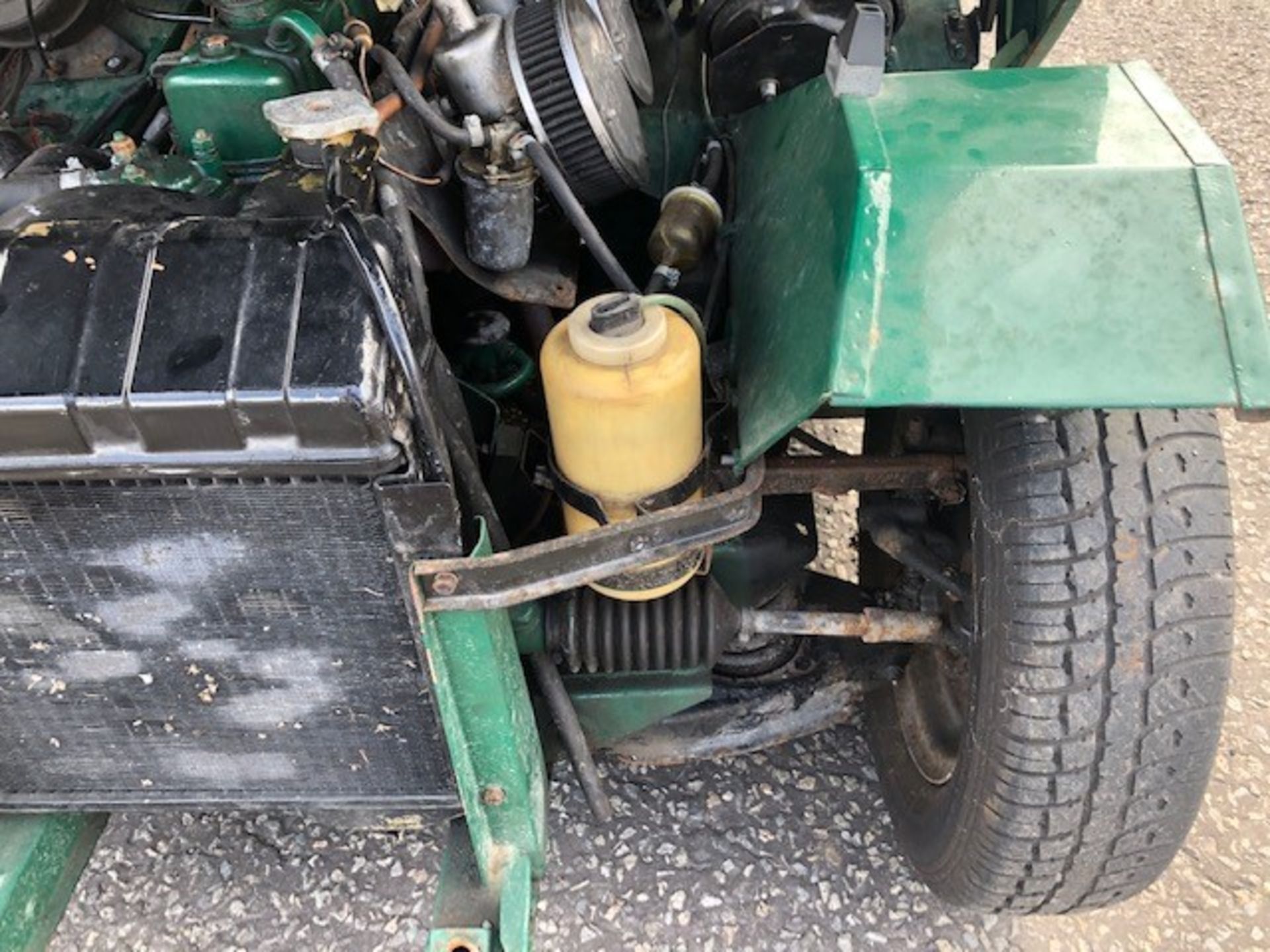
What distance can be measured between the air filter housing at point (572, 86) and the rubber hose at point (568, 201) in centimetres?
4

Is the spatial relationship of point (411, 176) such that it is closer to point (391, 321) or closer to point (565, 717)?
point (391, 321)

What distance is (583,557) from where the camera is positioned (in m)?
1.26

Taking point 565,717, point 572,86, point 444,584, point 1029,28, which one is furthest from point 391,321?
Answer: point 1029,28

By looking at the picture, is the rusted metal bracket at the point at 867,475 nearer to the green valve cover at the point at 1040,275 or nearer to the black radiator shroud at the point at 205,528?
the green valve cover at the point at 1040,275

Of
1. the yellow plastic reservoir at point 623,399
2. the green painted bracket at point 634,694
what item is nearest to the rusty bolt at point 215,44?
the yellow plastic reservoir at point 623,399

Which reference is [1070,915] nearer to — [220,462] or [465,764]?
[465,764]

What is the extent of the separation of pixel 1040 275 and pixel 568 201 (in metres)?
0.55

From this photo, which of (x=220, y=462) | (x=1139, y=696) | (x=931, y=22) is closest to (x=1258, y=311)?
(x=1139, y=696)

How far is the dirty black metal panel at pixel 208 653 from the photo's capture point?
1.17 metres

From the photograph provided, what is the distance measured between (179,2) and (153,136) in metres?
0.29

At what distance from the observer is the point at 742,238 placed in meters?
1.47

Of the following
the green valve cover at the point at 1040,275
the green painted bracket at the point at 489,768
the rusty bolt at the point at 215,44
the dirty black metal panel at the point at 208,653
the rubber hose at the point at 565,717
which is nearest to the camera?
the green valve cover at the point at 1040,275

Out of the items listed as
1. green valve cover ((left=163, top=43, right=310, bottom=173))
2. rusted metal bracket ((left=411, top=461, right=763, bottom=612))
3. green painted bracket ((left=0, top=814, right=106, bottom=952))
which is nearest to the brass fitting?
rusted metal bracket ((left=411, top=461, right=763, bottom=612))

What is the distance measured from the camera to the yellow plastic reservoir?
120 centimetres
